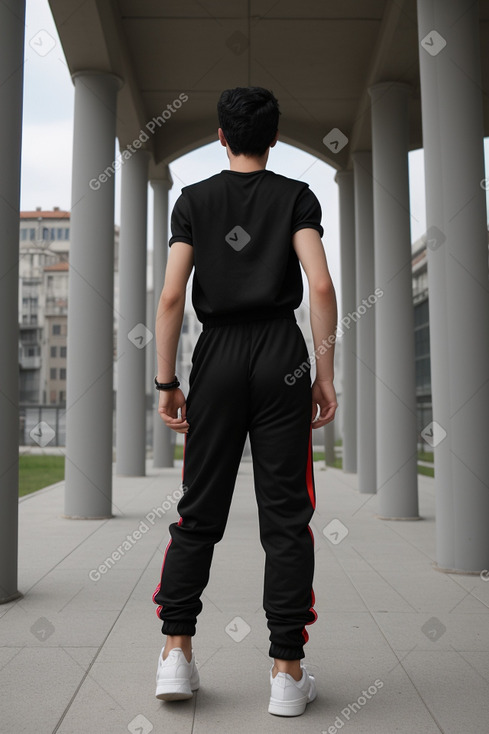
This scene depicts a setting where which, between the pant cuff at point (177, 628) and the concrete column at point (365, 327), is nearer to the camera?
the pant cuff at point (177, 628)

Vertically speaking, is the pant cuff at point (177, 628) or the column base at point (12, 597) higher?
the pant cuff at point (177, 628)

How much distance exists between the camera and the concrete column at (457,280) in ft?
18.3

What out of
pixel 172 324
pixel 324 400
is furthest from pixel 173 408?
pixel 324 400

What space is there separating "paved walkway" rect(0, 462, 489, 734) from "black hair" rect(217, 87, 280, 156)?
84.3 inches

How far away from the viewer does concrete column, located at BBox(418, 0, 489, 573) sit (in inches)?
220

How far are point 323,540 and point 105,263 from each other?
13.2 ft

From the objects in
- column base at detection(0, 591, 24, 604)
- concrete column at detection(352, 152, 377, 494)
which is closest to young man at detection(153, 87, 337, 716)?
column base at detection(0, 591, 24, 604)

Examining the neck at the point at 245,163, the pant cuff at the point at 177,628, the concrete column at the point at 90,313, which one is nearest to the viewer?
the pant cuff at the point at 177,628

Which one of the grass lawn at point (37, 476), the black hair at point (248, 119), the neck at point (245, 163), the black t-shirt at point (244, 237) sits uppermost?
the black hair at point (248, 119)

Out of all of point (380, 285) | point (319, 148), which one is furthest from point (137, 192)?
point (380, 285)

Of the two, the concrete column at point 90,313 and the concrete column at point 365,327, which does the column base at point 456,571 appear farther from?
the concrete column at point 365,327

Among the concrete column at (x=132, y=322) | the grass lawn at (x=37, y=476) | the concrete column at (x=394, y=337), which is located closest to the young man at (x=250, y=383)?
the concrete column at (x=394, y=337)

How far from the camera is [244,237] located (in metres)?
2.96

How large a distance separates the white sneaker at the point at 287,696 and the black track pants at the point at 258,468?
9 cm
